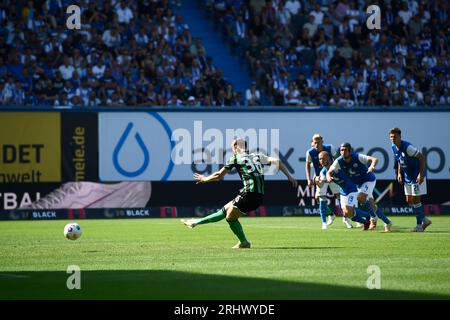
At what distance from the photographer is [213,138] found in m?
34.9

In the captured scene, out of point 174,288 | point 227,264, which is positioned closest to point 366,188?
point 227,264

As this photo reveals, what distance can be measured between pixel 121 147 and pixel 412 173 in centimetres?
1370

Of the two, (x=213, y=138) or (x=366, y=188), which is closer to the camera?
(x=366, y=188)

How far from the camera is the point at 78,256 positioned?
17438mm

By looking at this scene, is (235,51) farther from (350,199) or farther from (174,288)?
(174,288)

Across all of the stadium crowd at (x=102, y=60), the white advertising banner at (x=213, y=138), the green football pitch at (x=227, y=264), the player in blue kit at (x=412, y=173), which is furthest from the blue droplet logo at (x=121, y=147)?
the player in blue kit at (x=412, y=173)

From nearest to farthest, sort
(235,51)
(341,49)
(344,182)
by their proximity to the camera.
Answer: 1. (344,182)
2. (341,49)
3. (235,51)

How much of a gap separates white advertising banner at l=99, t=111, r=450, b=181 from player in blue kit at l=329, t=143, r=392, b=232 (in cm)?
1094

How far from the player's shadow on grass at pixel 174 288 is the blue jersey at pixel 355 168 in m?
10.4

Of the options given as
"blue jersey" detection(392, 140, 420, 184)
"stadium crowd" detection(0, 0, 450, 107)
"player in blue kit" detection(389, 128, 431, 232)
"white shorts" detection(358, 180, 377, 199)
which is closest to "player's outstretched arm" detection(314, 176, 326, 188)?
"white shorts" detection(358, 180, 377, 199)

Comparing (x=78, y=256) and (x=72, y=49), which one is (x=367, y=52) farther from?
(x=78, y=256)

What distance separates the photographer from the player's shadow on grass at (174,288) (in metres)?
11.7
